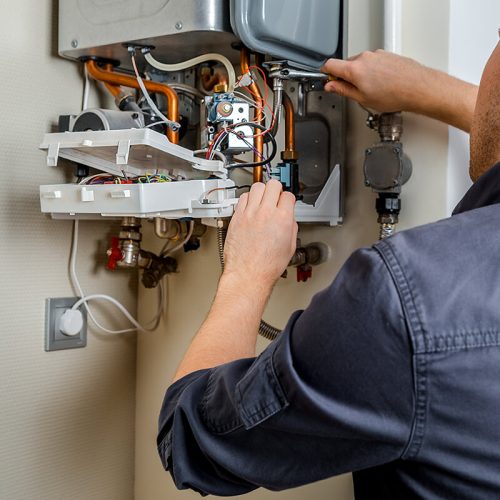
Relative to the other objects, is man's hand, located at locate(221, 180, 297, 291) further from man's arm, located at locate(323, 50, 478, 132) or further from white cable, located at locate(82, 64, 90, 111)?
white cable, located at locate(82, 64, 90, 111)

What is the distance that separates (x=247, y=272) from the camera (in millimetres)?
928

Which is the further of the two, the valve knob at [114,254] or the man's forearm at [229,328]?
the valve knob at [114,254]

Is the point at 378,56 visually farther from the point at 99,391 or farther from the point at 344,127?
the point at 99,391

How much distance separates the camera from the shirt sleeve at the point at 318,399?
1.81 ft

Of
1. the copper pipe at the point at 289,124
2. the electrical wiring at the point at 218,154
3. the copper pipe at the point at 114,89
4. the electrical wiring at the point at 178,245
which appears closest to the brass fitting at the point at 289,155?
the copper pipe at the point at 289,124

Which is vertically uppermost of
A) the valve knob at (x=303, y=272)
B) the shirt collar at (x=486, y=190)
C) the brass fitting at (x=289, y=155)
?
the brass fitting at (x=289, y=155)

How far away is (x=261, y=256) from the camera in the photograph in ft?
3.08

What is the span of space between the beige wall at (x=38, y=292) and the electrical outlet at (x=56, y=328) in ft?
0.04

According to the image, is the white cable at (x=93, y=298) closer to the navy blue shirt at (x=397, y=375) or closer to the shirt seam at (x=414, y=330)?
the navy blue shirt at (x=397, y=375)

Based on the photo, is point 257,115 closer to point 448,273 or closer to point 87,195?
point 87,195

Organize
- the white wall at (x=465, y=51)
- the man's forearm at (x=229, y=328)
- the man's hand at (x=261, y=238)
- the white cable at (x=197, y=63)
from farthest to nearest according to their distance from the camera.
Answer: the white cable at (x=197, y=63), the white wall at (x=465, y=51), the man's hand at (x=261, y=238), the man's forearm at (x=229, y=328)

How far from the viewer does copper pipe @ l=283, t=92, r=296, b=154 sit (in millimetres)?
1146

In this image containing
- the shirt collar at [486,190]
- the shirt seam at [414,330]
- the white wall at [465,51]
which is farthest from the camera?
the white wall at [465,51]

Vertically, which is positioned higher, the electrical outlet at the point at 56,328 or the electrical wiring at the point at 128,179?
the electrical wiring at the point at 128,179
